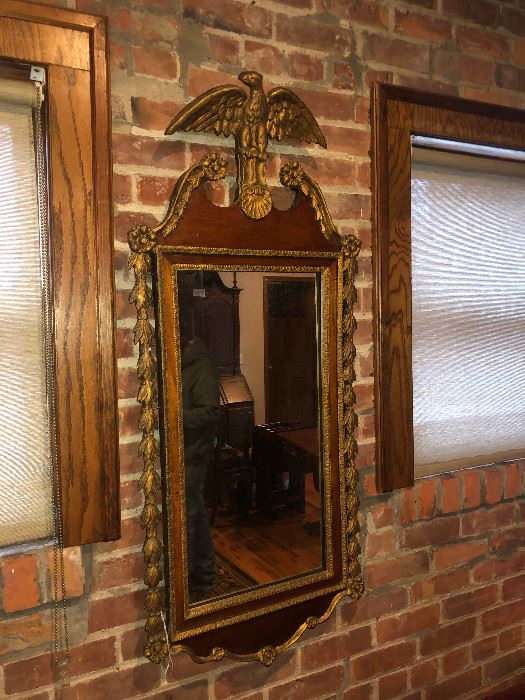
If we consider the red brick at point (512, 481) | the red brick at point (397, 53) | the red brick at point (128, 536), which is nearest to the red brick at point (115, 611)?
the red brick at point (128, 536)

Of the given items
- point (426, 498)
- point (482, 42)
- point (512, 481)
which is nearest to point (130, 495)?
point (426, 498)

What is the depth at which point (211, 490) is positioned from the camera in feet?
4.25

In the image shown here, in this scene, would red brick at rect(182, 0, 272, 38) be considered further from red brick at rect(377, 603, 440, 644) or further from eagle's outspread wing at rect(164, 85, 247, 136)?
red brick at rect(377, 603, 440, 644)

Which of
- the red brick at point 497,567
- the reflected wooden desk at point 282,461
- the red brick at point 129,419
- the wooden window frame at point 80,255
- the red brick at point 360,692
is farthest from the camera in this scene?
the red brick at point 497,567

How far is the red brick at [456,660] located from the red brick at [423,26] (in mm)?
1707

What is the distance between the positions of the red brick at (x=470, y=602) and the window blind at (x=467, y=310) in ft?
1.24

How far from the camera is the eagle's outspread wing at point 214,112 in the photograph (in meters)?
1.26

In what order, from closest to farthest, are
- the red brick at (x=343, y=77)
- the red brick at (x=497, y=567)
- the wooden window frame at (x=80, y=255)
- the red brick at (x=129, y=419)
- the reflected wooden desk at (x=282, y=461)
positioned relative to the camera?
the wooden window frame at (x=80, y=255), the red brick at (x=129, y=419), the reflected wooden desk at (x=282, y=461), the red brick at (x=343, y=77), the red brick at (x=497, y=567)

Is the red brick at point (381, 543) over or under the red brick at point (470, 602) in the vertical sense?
over

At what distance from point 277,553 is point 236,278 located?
64cm

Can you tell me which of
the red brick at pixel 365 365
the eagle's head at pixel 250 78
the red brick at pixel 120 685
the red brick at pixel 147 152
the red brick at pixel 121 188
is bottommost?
the red brick at pixel 120 685

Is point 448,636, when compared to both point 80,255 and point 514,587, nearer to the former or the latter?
point 514,587

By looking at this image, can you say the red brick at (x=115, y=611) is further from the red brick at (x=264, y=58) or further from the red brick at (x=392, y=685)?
the red brick at (x=264, y=58)

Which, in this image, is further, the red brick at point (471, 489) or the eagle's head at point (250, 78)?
the red brick at point (471, 489)
